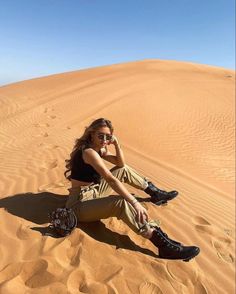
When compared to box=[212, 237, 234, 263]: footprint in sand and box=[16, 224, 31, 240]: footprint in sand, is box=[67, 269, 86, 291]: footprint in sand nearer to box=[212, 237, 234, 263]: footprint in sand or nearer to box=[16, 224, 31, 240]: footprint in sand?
box=[16, 224, 31, 240]: footprint in sand

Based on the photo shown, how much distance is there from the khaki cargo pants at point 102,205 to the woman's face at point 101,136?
0.47m

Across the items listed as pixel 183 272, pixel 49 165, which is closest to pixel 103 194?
pixel 183 272

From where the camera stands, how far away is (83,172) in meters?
4.09

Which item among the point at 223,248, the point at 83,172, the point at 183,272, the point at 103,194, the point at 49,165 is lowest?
the point at 223,248

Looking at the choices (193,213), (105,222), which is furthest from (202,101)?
(105,222)

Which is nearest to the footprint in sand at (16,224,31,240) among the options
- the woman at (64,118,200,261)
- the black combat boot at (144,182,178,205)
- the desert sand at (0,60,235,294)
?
the desert sand at (0,60,235,294)

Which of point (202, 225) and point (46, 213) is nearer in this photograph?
point (46, 213)

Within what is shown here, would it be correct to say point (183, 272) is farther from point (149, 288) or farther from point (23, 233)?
point (23, 233)

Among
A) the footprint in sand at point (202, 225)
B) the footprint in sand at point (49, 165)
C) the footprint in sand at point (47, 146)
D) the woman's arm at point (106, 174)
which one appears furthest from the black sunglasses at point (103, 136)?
the footprint in sand at point (47, 146)

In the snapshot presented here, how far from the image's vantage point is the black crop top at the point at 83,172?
13.3 ft

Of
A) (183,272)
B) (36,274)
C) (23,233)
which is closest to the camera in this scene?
(36,274)

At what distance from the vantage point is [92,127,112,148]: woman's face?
404 centimetres

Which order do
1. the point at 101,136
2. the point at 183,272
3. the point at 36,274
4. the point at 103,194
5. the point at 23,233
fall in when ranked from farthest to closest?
the point at 103,194 < the point at 101,136 < the point at 23,233 < the point at 183,272 < the point at 36,274

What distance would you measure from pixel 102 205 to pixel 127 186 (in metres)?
2.24
